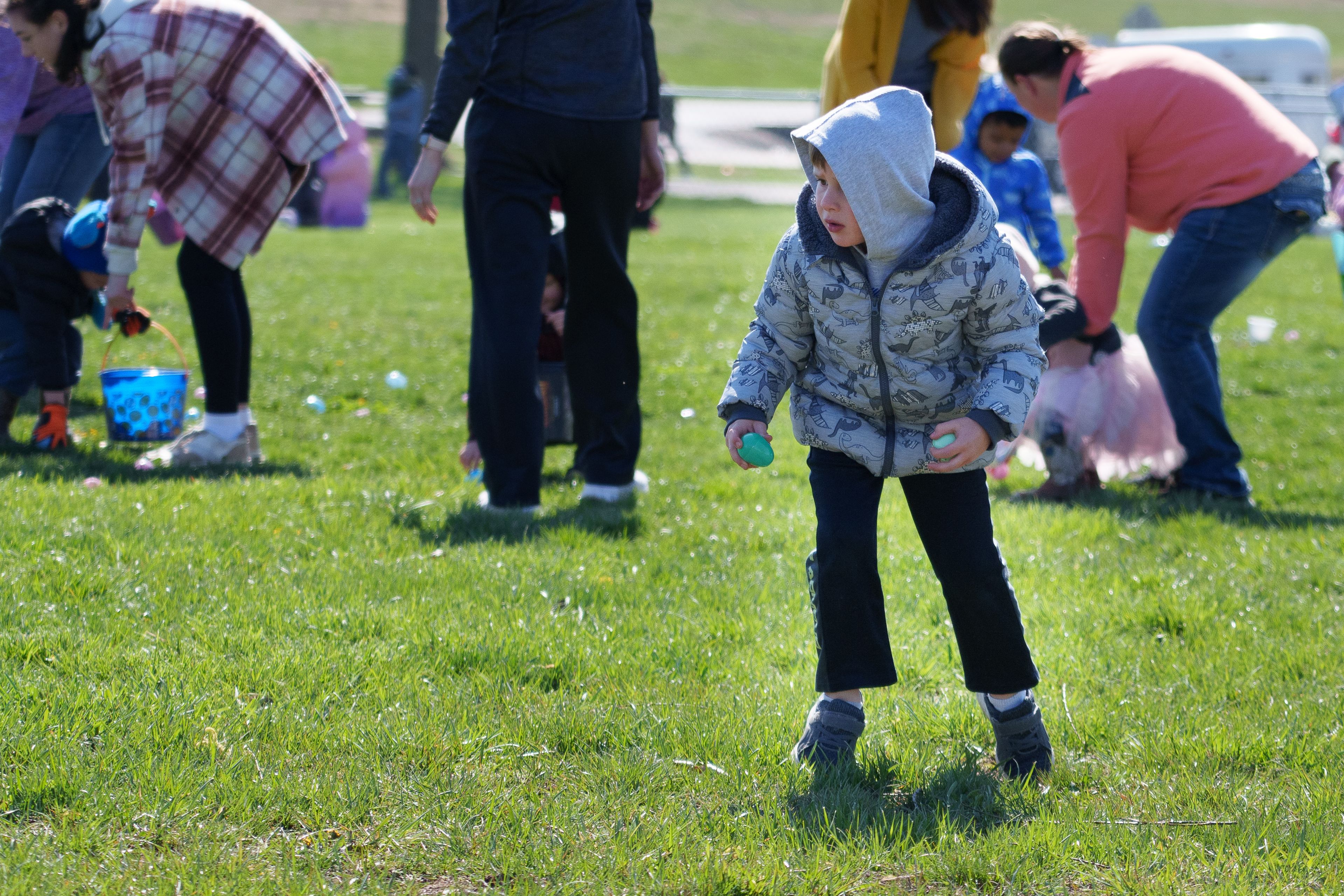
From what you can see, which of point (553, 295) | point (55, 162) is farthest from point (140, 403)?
point (553, 295)

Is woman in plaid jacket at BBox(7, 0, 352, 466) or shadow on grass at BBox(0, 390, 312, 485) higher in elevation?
woman in plaid jacket at BBox(7, 0, 352, 466)

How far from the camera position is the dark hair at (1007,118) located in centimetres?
679

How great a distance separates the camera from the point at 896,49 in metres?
Answer: 5.27

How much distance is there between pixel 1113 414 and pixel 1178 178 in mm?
979

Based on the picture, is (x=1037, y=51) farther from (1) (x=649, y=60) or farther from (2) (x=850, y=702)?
(2) (x=850, y=702)

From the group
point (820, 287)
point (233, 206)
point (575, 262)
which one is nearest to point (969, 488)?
point (820, 287)

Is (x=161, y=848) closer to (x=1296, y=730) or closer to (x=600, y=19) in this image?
(x=1296, y=730)

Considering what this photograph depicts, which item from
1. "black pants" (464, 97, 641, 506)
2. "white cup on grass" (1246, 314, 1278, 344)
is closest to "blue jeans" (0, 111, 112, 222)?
"black pants" (464, 97, 641, 506)

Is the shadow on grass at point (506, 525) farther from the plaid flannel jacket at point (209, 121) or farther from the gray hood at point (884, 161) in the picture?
the gray hood at point (884, 161)

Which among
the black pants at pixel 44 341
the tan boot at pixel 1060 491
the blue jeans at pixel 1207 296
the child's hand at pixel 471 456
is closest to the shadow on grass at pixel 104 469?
the black pants at pixel 44 341

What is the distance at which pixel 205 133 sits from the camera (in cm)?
537

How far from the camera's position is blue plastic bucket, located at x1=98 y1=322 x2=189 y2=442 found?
18.6ft

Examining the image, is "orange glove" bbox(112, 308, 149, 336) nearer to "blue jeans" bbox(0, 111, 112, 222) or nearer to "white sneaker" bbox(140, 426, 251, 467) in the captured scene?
"white sneaker" bbox(140, 426, 251, 467)

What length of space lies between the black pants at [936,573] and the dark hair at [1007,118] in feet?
14.2
